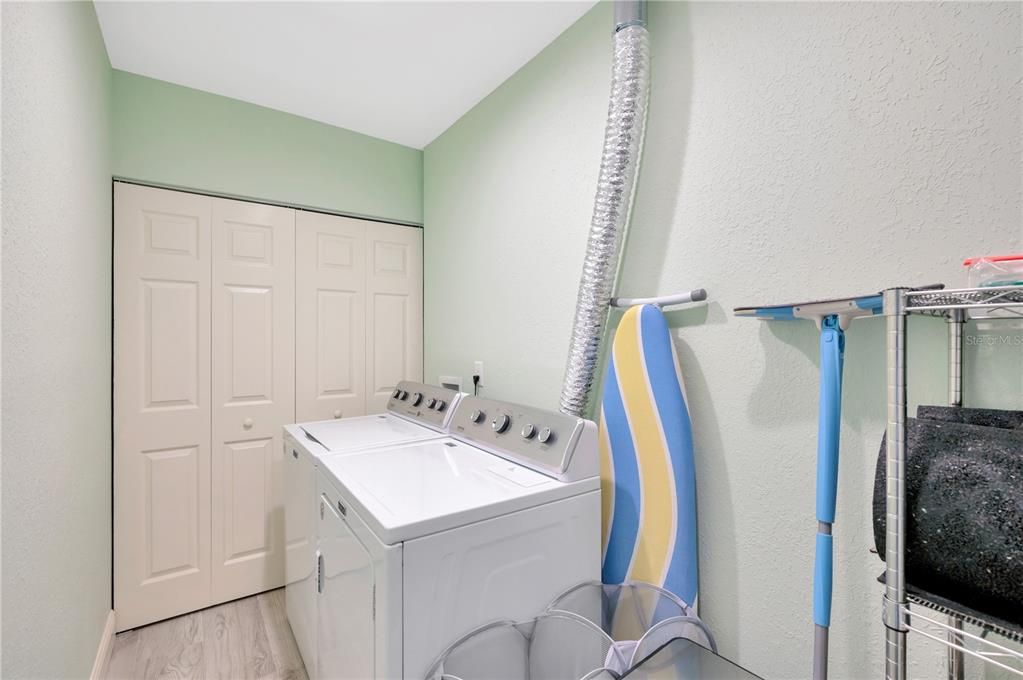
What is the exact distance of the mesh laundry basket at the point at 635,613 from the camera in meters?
1.15

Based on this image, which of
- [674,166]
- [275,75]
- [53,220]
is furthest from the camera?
[275,75]

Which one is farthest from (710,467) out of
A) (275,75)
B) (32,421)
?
(275,75)

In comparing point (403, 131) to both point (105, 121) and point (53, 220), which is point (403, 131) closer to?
point (105, 121)

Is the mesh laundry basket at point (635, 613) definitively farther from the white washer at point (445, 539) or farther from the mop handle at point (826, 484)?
the mop handle at point (826, 484)

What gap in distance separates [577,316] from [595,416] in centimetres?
41

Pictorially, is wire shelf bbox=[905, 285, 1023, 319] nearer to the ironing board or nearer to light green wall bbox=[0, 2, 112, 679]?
the ironing board

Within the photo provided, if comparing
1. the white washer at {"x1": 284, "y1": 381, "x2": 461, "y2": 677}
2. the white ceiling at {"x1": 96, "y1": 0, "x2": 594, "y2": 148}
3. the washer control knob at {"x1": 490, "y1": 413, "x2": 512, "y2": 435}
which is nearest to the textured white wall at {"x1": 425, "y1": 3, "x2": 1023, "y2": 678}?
the white ceiling at {"x1": 96, "y1": 0, "x2": 594, "y2": 148}

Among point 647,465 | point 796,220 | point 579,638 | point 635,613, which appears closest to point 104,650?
point 579,638

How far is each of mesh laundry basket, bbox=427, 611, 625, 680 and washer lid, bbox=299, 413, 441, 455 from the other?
0.77m

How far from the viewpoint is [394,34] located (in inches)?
71.2

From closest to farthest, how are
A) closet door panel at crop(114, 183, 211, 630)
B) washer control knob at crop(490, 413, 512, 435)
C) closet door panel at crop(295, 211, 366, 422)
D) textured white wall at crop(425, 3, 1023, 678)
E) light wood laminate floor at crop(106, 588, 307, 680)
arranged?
textured white wall at crop(425, 3, 1023, 678), washer control knob at crop(490, 413, 512, 435), light wood laminate floor at crop(106, 588, 307, 680), closet door panel at crop(114, 183, 211, 630), closet door panel at crop(295, 211, 366, 422)

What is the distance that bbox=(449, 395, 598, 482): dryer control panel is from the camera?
129 centimetres

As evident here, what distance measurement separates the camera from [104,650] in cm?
181

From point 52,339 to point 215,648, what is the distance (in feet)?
5.16
